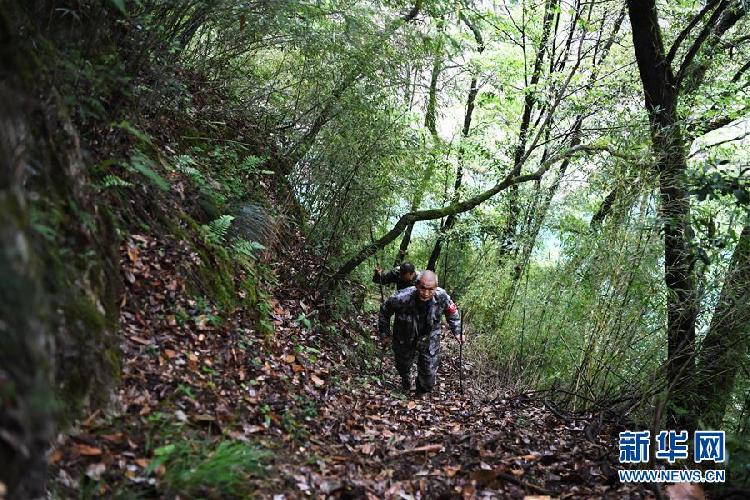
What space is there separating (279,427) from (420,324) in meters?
3.00

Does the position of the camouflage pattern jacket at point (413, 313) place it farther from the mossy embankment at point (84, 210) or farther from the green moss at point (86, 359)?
the green moss at point (86, 359)

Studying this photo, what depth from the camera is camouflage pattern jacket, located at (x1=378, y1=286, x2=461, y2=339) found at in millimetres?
6871

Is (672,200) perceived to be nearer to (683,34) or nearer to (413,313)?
(683,34)

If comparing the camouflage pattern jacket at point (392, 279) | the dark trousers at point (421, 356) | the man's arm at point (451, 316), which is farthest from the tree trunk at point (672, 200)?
the camouflage pattern jacket at point (392, 279)

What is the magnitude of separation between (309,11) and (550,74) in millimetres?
7064

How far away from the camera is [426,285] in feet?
21.9

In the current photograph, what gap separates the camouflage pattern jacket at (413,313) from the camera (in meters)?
6.87

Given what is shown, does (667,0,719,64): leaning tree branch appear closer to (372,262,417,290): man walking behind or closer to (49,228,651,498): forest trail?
(372,262,417,290): man walking behind

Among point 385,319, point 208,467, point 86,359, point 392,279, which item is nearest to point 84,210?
point 86,359

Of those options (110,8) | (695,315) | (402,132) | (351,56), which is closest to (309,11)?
(351,56)

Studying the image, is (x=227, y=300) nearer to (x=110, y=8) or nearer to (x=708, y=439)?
(x=110, y=8)

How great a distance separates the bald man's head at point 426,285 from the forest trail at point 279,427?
1.34 m

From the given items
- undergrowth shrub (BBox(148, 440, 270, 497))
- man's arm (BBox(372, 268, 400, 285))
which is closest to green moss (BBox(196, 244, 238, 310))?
undergrowth shrub (BBox(148, 440, 270, 497))

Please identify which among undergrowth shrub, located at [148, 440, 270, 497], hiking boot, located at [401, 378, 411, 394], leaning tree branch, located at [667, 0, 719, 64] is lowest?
undergrowth shrub, located at [148, 440, 270, 497]
